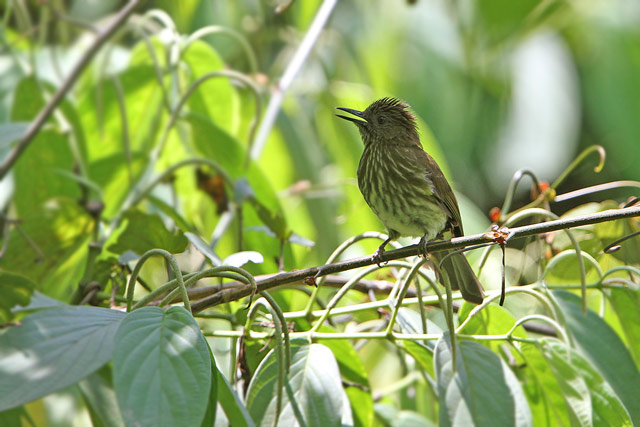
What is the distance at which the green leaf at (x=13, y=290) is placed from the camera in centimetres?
181

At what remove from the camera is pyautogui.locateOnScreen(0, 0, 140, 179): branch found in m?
2.34

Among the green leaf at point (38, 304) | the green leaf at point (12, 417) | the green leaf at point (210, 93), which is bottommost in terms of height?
the green leaf at point (12, 417)

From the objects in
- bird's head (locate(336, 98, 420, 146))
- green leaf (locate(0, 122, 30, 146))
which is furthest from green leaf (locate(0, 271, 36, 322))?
bird's head (locate(336, 98, 420, 146))

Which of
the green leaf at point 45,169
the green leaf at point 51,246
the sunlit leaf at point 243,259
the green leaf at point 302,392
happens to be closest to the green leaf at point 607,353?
the green leaf at point 302,392

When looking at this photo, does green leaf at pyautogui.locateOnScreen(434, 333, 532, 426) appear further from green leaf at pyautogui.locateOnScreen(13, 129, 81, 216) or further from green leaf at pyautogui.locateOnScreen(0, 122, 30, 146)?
green leaf at pyautogui.locateOnScreen(13, 129, 81, 216)

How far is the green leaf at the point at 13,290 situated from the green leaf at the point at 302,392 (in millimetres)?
596

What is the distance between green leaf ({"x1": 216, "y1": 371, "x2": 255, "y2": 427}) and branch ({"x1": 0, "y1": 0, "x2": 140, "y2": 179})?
3.79 ft

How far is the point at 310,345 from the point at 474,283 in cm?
85

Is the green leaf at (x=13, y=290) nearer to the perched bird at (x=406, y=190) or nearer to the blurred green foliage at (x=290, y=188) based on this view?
the blurred green foliage at (x=290, y=188)

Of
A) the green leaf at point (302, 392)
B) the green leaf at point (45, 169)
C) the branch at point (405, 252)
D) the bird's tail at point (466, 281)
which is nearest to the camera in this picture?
the branch at point (405, 252)

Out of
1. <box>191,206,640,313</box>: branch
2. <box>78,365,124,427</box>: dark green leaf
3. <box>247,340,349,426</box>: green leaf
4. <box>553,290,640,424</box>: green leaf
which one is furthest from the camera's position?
<box>553,290,640,424</box>: green leaf

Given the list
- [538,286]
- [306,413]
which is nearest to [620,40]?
[538,286]

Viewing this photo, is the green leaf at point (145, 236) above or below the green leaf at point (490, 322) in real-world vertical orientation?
→ above

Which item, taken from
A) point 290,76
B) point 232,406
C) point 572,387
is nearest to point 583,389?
point 572,387
